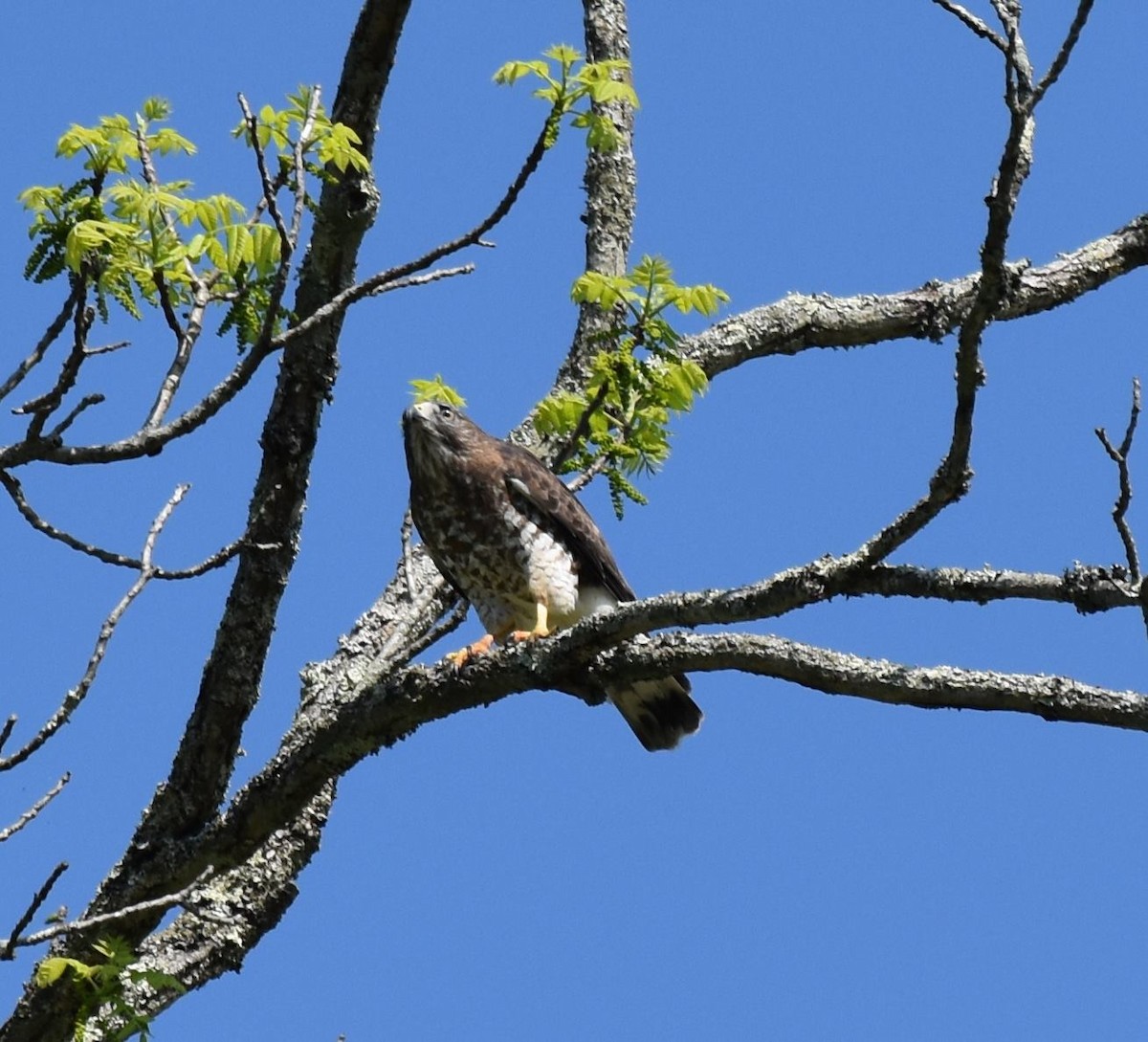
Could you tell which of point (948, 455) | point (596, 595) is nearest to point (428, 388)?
point (596, 595)

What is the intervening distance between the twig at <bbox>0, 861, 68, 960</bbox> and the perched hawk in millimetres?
2974

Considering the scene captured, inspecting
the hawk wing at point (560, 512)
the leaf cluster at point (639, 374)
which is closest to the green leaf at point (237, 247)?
the leaf cluster at point (639, 374)

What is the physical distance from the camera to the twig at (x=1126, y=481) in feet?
11.1

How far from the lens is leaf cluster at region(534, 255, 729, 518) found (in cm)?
525

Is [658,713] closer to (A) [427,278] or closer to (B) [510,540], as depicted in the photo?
(B) [510,540]

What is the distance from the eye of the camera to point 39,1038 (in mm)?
4832

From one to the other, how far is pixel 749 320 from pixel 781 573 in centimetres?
279

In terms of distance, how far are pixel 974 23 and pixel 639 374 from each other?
85.3 inches

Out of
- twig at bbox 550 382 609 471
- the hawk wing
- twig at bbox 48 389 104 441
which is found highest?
the hawk wing

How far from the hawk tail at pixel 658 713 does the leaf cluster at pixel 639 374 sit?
1234 millimetres

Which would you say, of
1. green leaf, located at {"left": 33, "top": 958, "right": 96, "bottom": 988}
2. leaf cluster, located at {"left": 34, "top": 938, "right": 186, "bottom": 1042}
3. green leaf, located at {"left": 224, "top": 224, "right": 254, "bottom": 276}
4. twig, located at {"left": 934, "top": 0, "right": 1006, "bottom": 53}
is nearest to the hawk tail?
leaf cluster, located at {"left": 34, "top": 938, "right": 186, "bottom": 1042}

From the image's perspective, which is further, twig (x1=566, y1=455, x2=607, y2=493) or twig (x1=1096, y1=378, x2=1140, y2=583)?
twig (x1=566, y1=455, x2=607, y2=493)

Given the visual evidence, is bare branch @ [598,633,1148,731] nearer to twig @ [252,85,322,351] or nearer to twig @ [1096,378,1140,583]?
twig @ [1096,378,1140,583]

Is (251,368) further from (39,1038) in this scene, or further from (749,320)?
(749,320)
